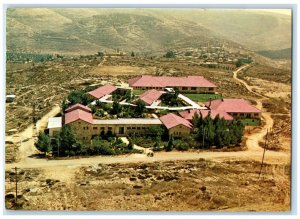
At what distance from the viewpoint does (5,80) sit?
1242 centimetres

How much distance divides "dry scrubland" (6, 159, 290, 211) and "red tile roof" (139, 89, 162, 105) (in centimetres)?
299

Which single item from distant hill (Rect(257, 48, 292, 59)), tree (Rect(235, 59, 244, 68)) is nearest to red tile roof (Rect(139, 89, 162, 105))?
distant hill (Rect(257, 48, 292, 59))

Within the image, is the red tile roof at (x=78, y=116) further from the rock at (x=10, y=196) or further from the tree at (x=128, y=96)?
the rock at (x=10, y=196)

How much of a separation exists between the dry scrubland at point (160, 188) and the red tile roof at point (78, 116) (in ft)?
4.93

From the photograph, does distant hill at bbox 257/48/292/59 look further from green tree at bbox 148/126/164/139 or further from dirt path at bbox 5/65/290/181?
green tree at bbox 148/126/164/139

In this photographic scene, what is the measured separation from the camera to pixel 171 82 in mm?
15992

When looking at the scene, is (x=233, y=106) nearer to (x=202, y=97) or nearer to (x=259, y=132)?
(x=259, y=132)

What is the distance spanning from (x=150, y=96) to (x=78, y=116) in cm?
292

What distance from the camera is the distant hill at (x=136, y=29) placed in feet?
45.5

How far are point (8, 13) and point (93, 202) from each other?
17.5 feet

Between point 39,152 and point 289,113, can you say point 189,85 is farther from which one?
point 39,152

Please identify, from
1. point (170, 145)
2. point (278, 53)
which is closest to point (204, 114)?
point (170, 145)

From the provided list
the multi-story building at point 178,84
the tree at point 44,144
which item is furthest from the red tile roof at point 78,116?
the multi-story building at point 178,84

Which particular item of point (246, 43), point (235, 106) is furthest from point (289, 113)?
point (246, 43)
